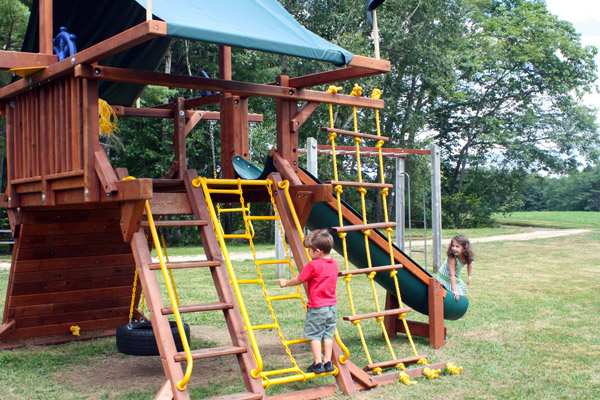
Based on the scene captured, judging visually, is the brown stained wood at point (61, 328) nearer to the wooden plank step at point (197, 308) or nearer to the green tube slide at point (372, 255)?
the green tube slide at point (372, 255)

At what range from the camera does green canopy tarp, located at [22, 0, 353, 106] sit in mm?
4699

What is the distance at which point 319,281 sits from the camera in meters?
5.19

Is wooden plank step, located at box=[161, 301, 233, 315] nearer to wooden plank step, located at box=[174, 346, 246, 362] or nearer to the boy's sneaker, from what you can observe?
wooden plank step, located at box=[174, 346, 246, 362]

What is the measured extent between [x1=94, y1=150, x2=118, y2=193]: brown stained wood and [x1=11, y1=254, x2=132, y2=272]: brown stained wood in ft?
8.84

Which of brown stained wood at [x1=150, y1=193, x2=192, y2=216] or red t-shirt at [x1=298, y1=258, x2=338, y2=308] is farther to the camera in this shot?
brown stained wood at [x1=150, y1=193, x2=192, y2=216]

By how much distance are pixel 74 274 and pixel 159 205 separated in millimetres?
2736

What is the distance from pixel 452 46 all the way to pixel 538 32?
238 inches

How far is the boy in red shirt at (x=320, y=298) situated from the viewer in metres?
5.14

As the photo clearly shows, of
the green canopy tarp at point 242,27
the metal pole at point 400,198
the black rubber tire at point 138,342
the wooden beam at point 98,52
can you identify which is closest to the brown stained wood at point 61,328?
the black rubber tire at point 138,342

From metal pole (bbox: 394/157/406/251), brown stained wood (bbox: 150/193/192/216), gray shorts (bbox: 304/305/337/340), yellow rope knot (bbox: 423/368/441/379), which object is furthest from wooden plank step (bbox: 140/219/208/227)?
metal pole (bbox: 394/157/406/251)

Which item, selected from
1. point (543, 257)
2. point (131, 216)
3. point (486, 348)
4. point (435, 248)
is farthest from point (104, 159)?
point (543, 257)

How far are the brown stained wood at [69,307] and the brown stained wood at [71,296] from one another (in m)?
0.04

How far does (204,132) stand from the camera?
24594 mm

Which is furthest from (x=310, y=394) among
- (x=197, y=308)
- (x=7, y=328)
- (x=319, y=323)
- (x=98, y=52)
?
(x=7, y=328)
